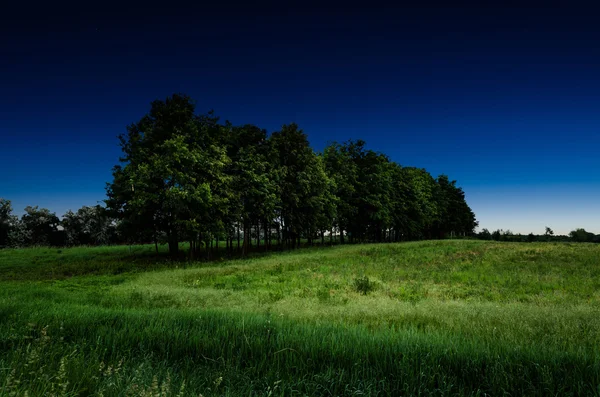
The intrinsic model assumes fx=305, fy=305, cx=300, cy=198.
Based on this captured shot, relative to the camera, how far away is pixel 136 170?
89.5 feet

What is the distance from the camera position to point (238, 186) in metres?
34.2

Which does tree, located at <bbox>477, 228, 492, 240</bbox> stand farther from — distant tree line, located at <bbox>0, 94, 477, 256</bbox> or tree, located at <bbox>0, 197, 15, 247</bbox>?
tree, located at <bbox>0, 197, 15, 247</bbox>

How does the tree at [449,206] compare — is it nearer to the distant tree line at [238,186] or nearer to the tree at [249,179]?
the distant tree line at [238,186]

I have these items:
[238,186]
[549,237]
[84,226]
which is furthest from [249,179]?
[84,226]

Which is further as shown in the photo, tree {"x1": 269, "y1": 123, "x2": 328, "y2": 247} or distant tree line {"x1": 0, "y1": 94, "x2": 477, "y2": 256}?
tree {"x1": 269, "y1": 123, "x2": 328, "y2": 247}

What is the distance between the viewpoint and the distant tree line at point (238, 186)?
27.5m

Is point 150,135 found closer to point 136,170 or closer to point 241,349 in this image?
point 136,170

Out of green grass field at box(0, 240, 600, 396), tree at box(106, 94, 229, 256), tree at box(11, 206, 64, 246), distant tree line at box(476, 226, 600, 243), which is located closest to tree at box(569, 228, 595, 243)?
distant tree line at box(476, 226, 600, 243)

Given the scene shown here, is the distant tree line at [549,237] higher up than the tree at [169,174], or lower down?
lower down

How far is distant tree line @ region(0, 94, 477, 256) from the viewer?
1084 inches

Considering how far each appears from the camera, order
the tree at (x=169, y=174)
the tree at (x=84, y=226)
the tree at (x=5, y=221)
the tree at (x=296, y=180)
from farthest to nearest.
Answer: the tree at (x=84, y=226) → the tree at (x=5, y=221) → the tree at (x=296, y=180) → the tree at (x=169, y=174)

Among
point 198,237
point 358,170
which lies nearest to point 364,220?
point 358,170

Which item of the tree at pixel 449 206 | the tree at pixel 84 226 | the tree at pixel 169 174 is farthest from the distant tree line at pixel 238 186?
the tree at pixel 84 226

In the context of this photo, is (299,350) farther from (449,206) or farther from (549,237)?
(449,206)
